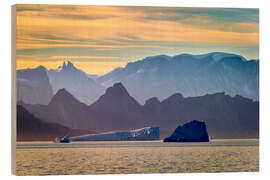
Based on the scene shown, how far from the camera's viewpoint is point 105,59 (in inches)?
664

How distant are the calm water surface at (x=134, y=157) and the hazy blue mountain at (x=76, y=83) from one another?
3.89ft

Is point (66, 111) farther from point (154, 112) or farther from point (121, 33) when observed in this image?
point (121, 33)

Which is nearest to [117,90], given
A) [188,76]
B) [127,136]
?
[127,136]

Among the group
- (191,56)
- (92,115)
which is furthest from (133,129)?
(191,56)

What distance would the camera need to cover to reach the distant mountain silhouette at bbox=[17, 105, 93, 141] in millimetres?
16094

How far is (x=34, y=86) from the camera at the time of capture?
16.4m

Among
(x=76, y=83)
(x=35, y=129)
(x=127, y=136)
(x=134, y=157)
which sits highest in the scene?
(x=76, y=83)

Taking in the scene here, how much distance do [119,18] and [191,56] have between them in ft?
6.62

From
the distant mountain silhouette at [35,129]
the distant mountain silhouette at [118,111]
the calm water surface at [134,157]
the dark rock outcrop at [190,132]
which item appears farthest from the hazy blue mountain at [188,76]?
the distant mountain silhouette at [35,129]

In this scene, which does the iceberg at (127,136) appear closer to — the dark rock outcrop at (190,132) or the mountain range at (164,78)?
the dark rock outcrop at (190,132)

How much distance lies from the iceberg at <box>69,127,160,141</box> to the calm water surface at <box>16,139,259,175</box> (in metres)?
0.15

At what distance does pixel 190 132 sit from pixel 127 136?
1622 mm

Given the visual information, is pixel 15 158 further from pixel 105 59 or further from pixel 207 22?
pixel 207 22

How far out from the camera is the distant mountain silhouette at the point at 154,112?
16609 millimetres
